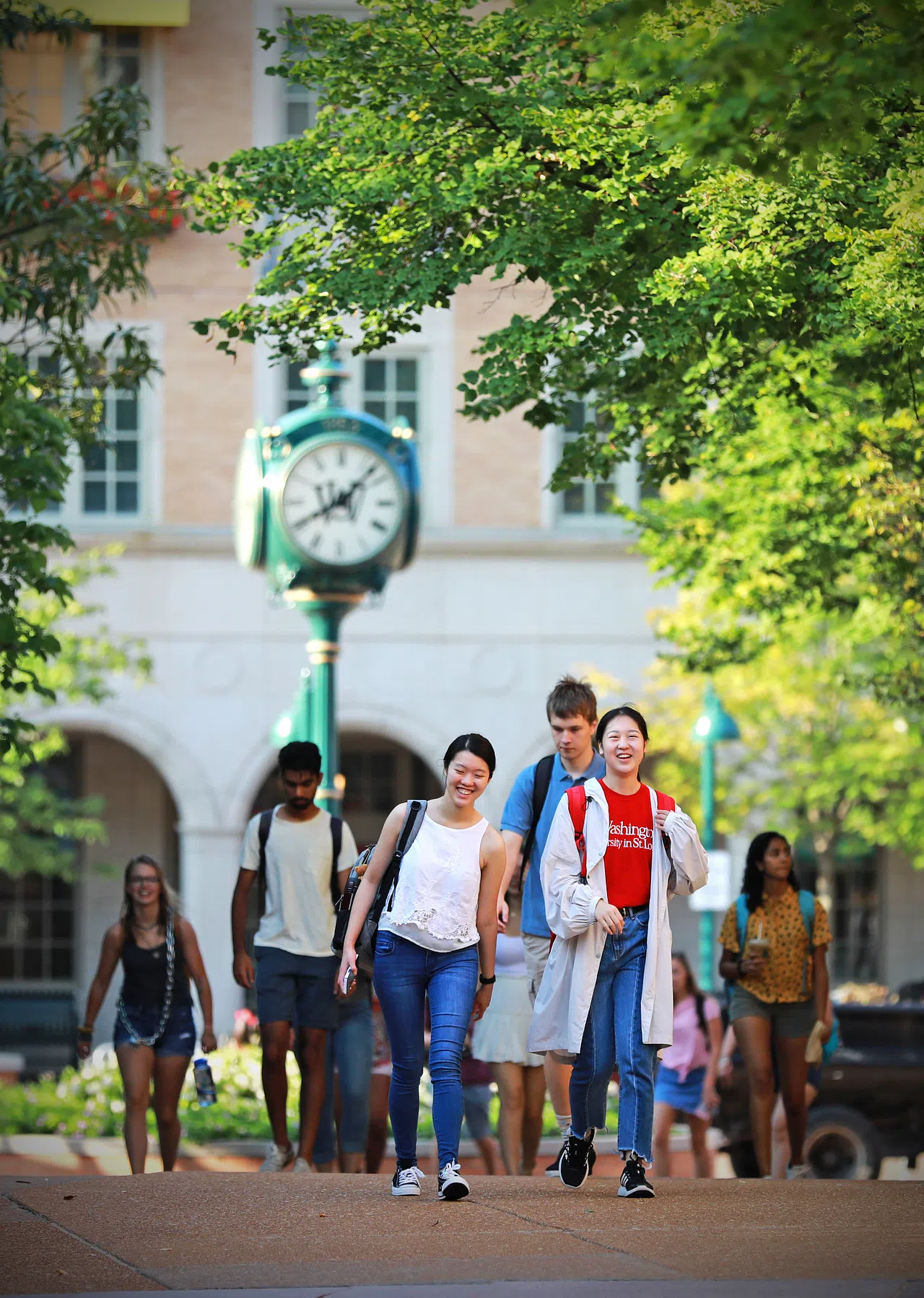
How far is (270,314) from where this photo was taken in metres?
10.1

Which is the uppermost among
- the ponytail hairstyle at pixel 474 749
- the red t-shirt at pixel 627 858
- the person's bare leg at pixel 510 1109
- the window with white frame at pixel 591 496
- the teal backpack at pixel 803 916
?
the window with white frame at pixel 591 496

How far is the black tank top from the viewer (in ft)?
32.2

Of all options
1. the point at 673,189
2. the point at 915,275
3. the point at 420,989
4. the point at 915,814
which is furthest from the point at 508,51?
the point at 915,814

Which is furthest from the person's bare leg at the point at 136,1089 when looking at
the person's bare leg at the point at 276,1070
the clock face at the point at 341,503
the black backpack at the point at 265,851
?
the clock face at the point at 341,503

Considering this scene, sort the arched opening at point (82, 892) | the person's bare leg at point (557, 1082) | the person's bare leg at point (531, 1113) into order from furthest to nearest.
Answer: the arched opening at point (82, 892) < the person's bare leg at point (531, 1113) < the person's bare leg at point (557, 1082)

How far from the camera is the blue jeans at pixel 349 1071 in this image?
9820 millimetres

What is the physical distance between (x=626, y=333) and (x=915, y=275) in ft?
6.97

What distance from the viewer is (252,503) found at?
529 inches

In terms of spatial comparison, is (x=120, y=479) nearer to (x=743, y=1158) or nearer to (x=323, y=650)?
(x=323, y=650)

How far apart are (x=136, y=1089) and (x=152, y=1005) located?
1.27 ft

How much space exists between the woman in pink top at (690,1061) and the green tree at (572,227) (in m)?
3.09

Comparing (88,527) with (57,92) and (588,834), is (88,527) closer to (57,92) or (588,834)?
(57,92)

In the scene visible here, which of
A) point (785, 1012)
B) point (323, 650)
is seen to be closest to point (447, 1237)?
point (785, 1012)

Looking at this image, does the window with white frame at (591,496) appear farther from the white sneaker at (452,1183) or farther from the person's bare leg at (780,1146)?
the white sneaker at (452,1183)
